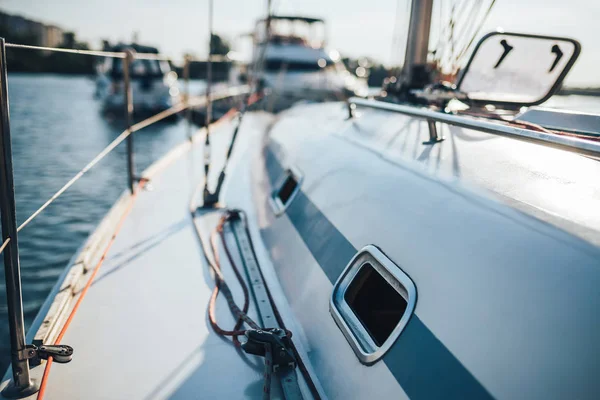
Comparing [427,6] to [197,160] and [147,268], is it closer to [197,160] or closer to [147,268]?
[147,268]

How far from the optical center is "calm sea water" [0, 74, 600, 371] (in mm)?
5445

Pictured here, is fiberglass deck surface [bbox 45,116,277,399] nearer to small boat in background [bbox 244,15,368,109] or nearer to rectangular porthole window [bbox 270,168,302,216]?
rectangular porthole window [bbox 270,168,302,216]

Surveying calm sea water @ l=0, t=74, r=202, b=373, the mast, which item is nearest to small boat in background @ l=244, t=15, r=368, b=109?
calm sea water @ l=0, t=74, r=202, b=373

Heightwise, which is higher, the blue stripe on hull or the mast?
the mast

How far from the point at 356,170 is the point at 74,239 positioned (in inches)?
220

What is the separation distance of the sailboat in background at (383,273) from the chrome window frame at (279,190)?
19 millimetres

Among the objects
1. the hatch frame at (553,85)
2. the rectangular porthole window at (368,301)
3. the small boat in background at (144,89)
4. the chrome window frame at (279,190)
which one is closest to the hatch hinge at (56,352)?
the rectangular porthole window at (368,301)

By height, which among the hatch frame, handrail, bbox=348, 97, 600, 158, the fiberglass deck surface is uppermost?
the hatch frame

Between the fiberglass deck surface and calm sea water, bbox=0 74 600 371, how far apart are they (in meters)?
1.90

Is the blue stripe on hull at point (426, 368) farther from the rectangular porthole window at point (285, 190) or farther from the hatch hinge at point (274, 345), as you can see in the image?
the rectangular porthole window at point (285, 190)

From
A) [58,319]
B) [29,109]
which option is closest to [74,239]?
[58,319]

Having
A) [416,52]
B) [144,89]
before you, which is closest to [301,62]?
[144,89]

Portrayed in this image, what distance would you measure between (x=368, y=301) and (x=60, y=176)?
10.1 metres

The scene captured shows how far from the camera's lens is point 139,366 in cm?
180
